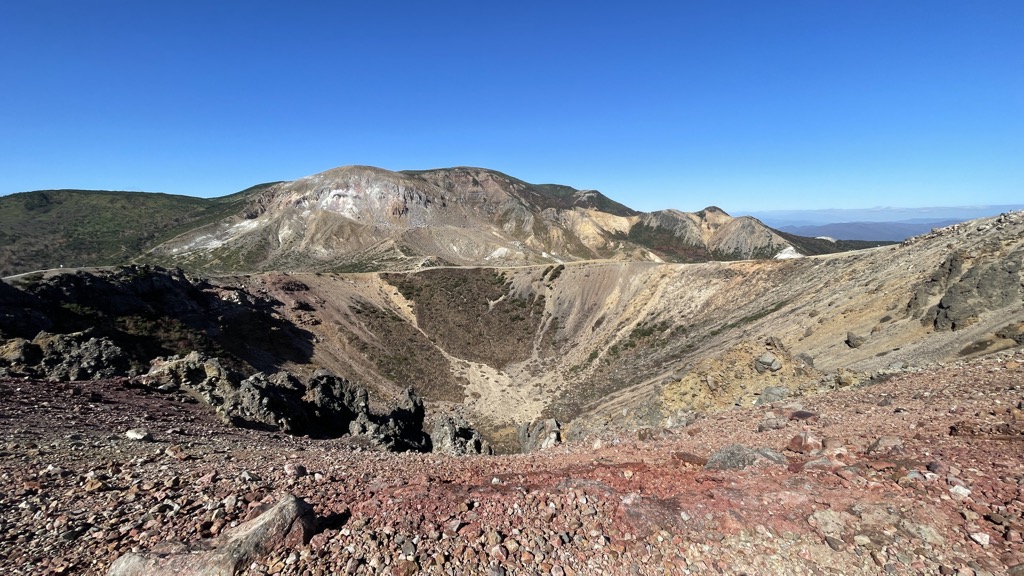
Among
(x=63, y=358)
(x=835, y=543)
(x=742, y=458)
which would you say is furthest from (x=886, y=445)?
(x=63, y=358)

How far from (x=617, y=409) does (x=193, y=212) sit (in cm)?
19108

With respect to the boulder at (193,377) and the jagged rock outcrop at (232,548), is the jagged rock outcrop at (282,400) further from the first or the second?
the jagged rock outcrop at (232,548)

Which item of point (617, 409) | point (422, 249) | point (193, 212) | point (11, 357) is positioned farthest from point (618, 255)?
point (193, 212)

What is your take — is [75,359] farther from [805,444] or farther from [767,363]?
[767,363]

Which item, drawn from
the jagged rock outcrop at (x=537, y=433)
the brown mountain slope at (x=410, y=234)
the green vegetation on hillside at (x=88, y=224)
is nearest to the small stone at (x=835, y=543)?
the jagged rock outcrop at (x=537, y=433)

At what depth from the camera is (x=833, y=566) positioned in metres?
5.33

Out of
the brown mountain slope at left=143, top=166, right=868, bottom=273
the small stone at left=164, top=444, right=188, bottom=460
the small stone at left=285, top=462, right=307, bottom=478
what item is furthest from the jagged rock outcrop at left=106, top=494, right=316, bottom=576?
the brown mountain slope at left=143, top=166, right=868, bottom=273

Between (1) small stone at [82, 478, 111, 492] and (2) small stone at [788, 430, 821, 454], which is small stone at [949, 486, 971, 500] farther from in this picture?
(1) small stone at [82, 478, 111, 492]

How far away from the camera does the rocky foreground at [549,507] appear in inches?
209

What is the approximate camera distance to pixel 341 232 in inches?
4968

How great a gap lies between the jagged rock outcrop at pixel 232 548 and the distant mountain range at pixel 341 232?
8804 cm

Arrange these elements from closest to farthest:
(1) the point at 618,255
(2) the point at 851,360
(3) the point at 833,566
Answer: (3) the point at 833,566 < (2) the point at 851,360 < (1) the point at 618,255

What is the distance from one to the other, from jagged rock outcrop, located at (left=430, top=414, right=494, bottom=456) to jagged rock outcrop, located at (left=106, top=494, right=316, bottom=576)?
19.6m

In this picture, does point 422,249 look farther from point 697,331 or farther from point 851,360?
point 851,360
